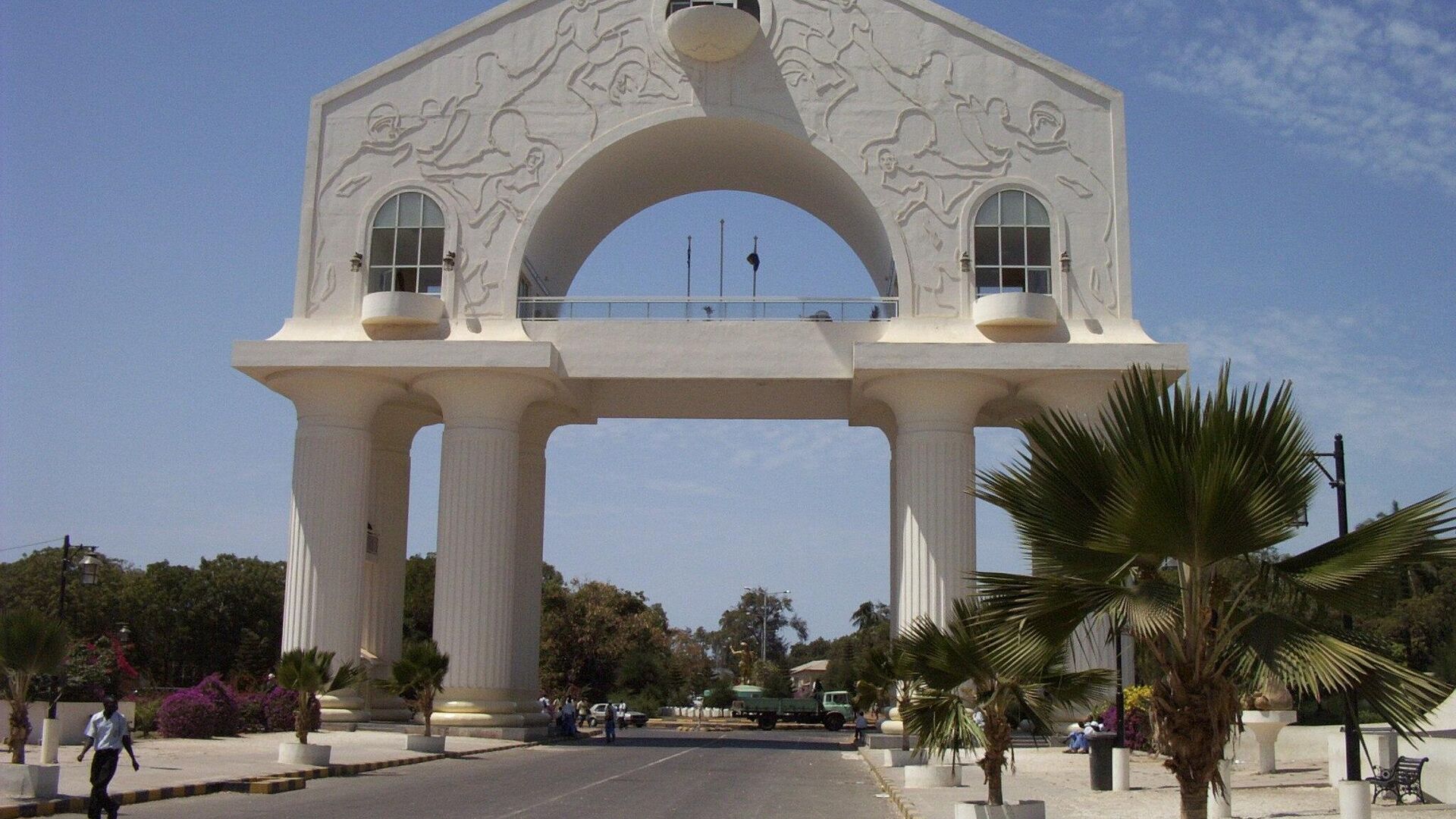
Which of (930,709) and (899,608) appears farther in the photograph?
(899,608)

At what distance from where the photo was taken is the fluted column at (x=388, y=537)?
35.9m

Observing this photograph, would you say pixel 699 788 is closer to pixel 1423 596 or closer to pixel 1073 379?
pixel 1073 379

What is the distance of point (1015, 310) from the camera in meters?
31.0

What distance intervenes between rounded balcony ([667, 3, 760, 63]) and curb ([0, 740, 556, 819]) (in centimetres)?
1656

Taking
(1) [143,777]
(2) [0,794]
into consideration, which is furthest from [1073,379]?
(2) [0,794]

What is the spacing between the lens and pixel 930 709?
1452 centimetres

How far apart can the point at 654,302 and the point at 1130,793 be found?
1625cm

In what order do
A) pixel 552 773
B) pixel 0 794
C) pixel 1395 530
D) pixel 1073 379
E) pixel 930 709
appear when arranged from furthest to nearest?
pixel 1073 379
pixel 552 773
pixel 0 794
pixel 930 709
pixel 1395 530

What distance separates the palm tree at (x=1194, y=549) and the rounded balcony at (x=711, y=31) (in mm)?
23451

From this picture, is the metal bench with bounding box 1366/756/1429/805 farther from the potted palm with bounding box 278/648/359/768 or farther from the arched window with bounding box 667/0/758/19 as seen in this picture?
the arched window with bounding box 667/0/758/19

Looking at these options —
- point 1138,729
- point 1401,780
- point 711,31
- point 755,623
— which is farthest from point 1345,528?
point 755,623

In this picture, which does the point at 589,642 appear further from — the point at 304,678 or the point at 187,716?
the point at 304,678

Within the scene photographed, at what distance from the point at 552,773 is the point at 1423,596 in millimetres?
39839

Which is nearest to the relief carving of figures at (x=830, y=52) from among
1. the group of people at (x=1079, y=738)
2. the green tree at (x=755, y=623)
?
the group of people at (x=1079, y=738)
